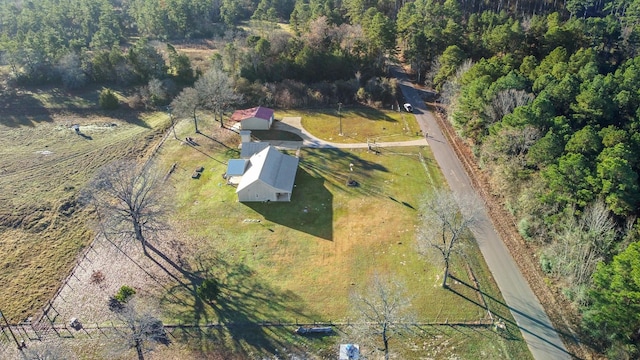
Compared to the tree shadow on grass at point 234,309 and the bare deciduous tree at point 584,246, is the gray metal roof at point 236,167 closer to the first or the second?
the tree shadow on grass at point 234,309

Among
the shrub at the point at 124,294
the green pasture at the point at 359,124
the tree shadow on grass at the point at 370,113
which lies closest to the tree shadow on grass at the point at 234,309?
the shrub at the point at 124,294

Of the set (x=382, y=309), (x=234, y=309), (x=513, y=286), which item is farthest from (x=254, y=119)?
(x=513, y=286)

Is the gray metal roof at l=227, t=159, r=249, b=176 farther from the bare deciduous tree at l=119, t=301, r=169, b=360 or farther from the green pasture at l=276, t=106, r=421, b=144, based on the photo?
the bare deciduous tree at l=119, t=301, r=169, b=360

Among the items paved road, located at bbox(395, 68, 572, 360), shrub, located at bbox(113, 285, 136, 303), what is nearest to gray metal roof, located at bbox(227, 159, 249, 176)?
shrub, located at bbox(113, 285, 136, 303)

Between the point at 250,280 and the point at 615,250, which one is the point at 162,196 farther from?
the point at 615,250

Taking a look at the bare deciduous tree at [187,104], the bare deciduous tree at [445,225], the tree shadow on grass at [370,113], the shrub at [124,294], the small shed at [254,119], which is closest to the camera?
the shrub at [124,294]

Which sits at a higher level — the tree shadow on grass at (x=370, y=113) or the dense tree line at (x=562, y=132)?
the dense tree line at (x=562, y=132)
